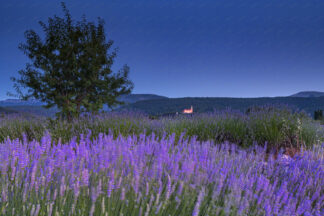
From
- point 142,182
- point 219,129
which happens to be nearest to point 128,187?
point 142,182

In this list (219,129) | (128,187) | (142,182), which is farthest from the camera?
(219,129)

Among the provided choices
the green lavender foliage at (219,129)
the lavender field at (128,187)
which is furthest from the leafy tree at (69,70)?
the lavender field at (128,187)

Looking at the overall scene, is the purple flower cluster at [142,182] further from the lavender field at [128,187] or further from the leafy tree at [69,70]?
the leafy tree at [69,70]

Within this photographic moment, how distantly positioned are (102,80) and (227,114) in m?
5.04

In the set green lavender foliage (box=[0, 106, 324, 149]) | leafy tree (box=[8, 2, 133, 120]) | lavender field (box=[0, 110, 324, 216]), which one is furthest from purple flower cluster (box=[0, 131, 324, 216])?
leafy tree (box=[8, 2, 133, 120])

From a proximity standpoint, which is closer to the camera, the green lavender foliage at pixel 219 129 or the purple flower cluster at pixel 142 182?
the purple flower cluster at pixel 142 182

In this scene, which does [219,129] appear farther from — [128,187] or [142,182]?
[128,187]

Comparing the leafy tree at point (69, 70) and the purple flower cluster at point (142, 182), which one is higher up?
the leafy tree at point (69, 70)

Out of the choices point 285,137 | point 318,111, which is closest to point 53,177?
point 285,137

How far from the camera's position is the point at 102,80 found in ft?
31.9

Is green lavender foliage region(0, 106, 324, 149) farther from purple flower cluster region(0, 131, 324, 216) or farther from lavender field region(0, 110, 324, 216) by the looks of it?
purple flower cluster region(0, 131, 324, 216)

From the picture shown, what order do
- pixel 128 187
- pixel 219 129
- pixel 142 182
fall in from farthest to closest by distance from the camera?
pixel 219 129 < pixel 142 182 < pixel 128 187

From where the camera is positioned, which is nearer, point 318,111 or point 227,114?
point 227,114

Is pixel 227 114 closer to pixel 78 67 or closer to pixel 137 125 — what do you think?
pixel 137 125
